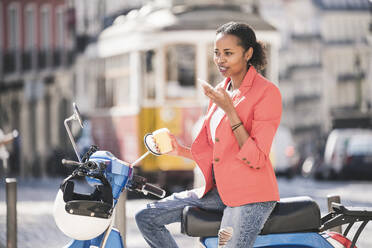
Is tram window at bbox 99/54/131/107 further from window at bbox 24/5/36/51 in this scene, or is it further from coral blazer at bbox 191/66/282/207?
window at bbox 24/5/36/51

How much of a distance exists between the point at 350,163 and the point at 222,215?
24.0 metres

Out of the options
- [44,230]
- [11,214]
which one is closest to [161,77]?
[44,230]

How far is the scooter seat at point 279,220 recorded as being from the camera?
495cm

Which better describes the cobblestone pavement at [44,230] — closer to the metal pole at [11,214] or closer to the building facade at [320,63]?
the metal pole at [11,214]

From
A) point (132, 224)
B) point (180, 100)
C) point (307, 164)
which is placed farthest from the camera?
point (307, 164)

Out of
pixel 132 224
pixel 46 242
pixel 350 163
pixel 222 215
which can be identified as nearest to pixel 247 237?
pixel 222 215

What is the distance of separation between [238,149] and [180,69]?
1463 cm

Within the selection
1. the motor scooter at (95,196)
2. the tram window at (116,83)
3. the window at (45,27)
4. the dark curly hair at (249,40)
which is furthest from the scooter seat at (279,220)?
the window at (45,27)

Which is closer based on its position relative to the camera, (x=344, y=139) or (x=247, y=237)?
(x=247, y=237)

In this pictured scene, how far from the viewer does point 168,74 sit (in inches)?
764

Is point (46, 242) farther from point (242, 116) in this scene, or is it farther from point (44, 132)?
point (44, 132)

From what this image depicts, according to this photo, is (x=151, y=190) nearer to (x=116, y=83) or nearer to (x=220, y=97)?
(x=220, y=97)

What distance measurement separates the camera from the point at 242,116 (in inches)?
192

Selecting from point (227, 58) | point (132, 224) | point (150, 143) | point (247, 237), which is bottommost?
point (132, 224)
